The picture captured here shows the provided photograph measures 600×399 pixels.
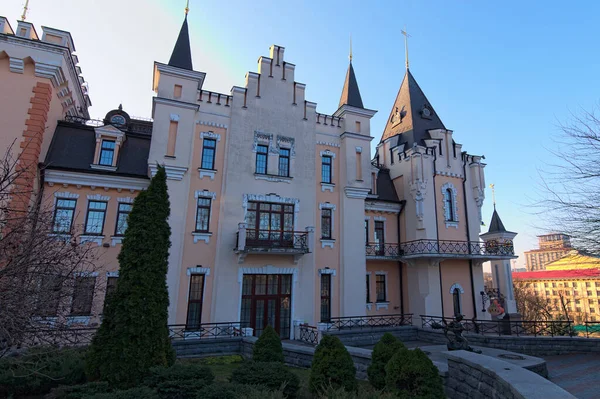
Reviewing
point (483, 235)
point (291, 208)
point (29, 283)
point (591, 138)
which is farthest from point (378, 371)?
point (483, 235)

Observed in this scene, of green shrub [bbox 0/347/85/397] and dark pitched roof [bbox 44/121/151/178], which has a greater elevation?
dark pitched roof [bbox 44/121/151/178]

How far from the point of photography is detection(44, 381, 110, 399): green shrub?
7.66 metres

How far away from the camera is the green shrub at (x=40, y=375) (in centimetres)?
852

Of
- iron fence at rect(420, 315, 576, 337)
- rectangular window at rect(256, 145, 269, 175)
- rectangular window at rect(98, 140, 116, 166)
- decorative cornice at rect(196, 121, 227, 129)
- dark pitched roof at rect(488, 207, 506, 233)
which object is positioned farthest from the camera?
dark pitched roof at rect(488, 207, 506, 233)

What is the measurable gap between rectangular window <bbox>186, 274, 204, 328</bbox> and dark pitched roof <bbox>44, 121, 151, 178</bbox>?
5.83m

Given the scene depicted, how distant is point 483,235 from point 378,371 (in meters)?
20.1

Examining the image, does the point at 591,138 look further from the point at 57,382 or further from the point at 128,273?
the point at 57,382

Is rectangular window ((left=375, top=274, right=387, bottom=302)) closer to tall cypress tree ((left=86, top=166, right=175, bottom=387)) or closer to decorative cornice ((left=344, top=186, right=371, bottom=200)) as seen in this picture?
decorative cornice ((left=344, top=186, right=371, bottom=200))

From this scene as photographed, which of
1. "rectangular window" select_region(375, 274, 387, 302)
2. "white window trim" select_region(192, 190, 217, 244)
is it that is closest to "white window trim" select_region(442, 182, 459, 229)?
"rectangular window" select_region(375, 274, 387, 302)

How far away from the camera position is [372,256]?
853 inches

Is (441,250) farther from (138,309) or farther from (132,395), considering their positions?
(132,395)

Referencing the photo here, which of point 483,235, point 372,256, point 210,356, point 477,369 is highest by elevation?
point 483,235

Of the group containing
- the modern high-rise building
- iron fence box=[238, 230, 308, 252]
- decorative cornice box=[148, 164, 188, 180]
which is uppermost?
decorative cornice box=[148, 164, 188, 180]

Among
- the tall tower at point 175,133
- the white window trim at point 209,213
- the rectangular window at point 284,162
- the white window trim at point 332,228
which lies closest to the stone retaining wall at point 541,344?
the white window trim at point 332,228
